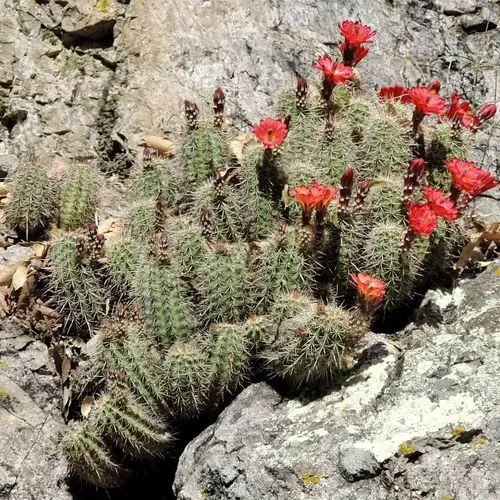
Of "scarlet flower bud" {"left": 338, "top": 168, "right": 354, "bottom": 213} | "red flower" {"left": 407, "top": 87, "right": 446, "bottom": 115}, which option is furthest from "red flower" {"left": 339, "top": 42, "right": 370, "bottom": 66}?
"scarlet flower bud" {"left": 338, "top": 168, "right": 354, "bottom": 213}

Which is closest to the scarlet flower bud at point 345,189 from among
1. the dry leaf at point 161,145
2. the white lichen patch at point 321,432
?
the white lichen patch at point 321,432

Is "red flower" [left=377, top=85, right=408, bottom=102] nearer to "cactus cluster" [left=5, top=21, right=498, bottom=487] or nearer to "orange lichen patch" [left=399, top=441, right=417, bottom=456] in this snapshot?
"cactus cluster" [left=5, top=21, right=498, bottom=487]

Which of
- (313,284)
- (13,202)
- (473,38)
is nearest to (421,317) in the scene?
(313,284)

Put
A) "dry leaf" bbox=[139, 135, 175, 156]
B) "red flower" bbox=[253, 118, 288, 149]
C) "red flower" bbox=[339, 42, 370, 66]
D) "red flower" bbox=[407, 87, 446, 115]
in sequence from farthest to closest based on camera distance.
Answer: "dry leaf" bbox=[139, 135, 175, 156] < "red flower" bbox=[339, 42, 370, 66] < "red flower" bbox=[407, 87, 446, 115] < "red flower" bbox=[253, 118, 288, 149]

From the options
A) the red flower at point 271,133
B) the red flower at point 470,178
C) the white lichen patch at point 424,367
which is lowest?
the white lichen patch at point 424,367

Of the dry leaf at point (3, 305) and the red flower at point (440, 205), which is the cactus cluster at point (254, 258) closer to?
the red flower at point (440, 205)
